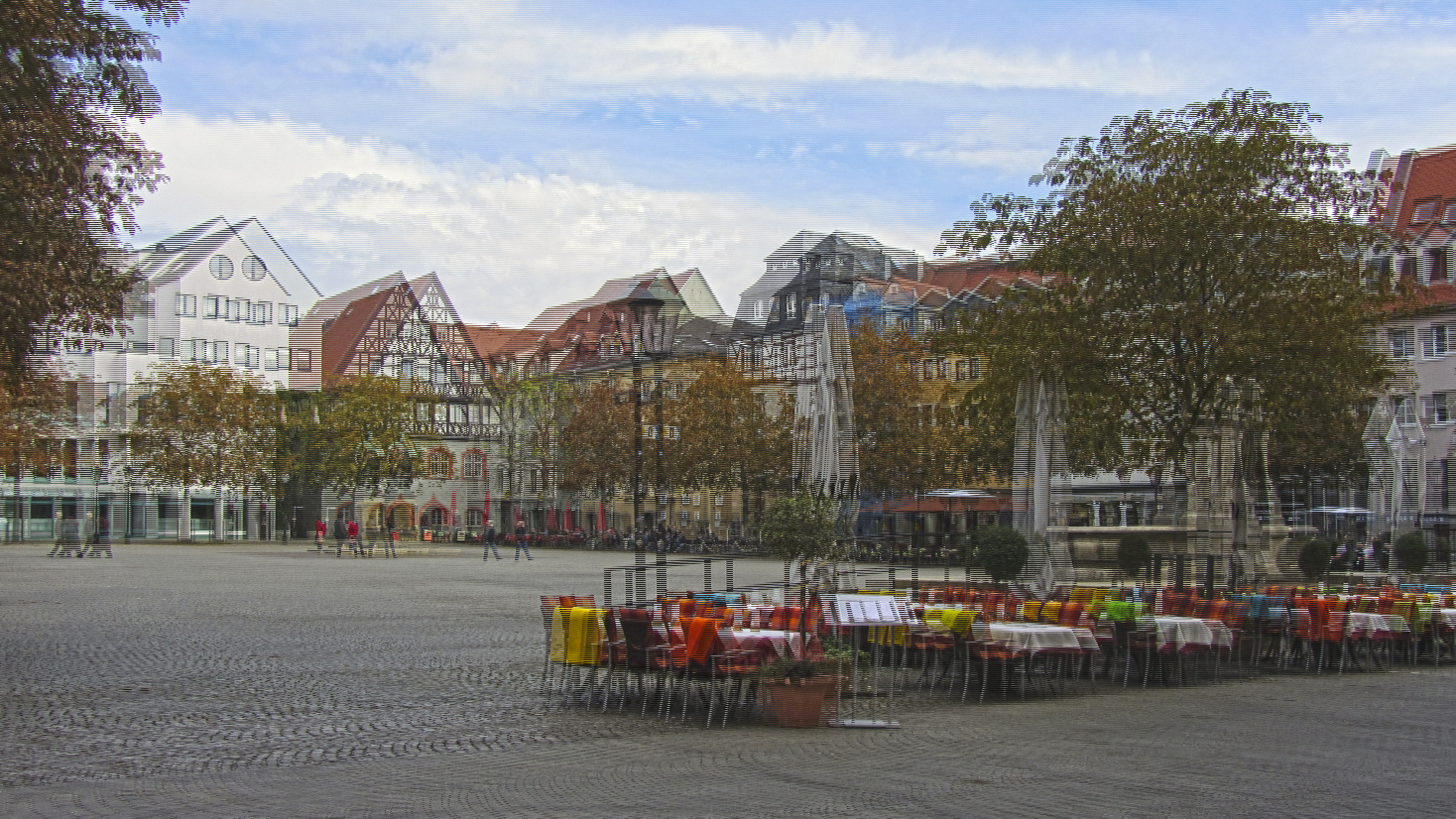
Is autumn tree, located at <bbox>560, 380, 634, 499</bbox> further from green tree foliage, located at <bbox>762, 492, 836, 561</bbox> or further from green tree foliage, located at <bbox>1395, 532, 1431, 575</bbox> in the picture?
Answer: green tree foliage, located at <bbox>762, 492, 836, 561</bbox>

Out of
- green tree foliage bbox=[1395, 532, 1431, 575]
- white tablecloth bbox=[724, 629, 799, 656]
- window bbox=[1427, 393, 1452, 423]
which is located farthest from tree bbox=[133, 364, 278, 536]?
white tablecloth bbox=[724, 629, 799, 656]

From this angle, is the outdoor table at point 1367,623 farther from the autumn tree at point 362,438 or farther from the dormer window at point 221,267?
the dormer window at point 221,267

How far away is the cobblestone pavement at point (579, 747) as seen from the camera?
9.18 meters

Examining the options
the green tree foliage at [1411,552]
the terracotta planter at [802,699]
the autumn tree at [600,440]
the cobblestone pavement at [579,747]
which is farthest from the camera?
the autumn tree at [600,440]

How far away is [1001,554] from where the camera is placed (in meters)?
28.9

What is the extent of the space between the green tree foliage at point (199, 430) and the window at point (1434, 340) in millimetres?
53348

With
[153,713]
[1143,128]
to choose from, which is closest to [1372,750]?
[153,713]

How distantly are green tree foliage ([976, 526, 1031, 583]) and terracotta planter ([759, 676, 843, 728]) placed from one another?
14698 millimetres

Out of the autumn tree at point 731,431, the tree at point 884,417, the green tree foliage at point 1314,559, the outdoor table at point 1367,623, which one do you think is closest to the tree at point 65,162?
the outdoor table at point 1367,623

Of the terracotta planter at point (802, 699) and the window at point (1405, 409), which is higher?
the window at point (1405, 409)

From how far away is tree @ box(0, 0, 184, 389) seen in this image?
52.1ft

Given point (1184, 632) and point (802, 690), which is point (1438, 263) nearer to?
point (1184, 632)

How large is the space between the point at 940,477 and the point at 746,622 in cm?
4294

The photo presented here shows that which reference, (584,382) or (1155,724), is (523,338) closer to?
(584,382)
